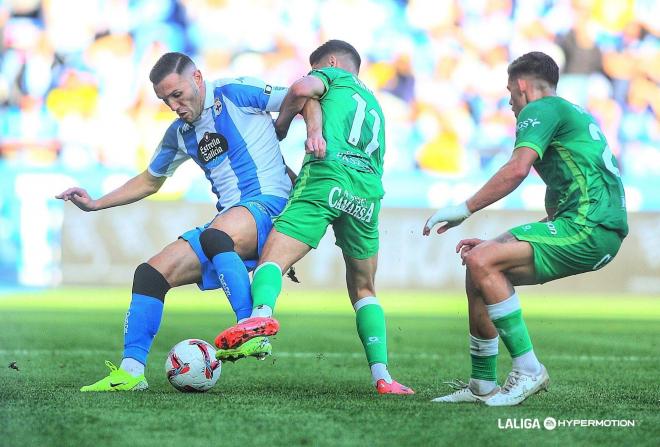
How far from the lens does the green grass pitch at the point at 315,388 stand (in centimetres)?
415

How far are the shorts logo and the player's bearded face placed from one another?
98 centimetres

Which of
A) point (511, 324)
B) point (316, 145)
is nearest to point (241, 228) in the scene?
point (316, 145)

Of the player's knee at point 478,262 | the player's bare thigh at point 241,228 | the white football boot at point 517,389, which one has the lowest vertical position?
the white football boot at point 517,389

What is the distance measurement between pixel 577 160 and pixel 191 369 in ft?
7.15

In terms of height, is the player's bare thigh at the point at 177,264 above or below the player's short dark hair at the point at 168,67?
below

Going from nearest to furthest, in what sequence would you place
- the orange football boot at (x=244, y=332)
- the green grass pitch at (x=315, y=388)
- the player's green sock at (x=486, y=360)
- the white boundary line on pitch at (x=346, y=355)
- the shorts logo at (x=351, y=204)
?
the green grass pitch at (x=315, y=388), the orange football boot at (x=244, y=332), the player's green sock at (x=486, y=360), the shorts logo at (x=351, y=204), the white boundary line on pitch at (x=346, y=355)

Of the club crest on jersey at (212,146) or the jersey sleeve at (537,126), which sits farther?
the club crest on jersey at (212,146)

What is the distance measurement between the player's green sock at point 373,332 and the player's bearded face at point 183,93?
4.66ft

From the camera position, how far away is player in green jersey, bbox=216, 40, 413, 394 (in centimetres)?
550

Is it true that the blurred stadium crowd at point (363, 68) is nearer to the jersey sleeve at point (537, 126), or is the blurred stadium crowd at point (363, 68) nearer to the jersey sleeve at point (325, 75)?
the jersey sleeve at point (325, 75)

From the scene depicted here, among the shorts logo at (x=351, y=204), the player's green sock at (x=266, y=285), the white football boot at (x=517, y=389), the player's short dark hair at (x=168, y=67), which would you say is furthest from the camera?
the player's short dark hair at (x=168, y=67)

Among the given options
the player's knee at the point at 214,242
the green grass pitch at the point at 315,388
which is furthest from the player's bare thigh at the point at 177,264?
the green grass pitch at the point at 315,388

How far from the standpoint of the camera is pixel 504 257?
5.06 m

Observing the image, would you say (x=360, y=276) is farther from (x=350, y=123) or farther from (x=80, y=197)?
(x=80, y=197)
